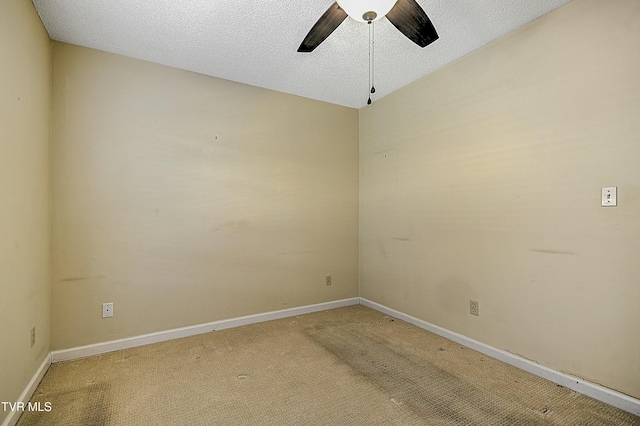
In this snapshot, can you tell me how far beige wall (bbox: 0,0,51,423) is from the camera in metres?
1.61

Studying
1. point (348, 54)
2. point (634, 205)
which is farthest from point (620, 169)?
point (348, 54)

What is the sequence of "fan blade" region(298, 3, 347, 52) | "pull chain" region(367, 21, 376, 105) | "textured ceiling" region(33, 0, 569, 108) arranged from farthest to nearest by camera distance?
1. "pull chain" region(367, 21, 376, 105)
2. "textured ceiling" region(33, 0, 569, 108)
3. "fan blade" region(298, 3, 347, 52)

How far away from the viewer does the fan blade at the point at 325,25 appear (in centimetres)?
166

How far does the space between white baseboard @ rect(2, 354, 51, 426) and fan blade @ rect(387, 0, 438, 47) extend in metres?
2.87

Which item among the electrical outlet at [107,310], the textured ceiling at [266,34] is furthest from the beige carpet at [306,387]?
the textured ceiling at [266,34]

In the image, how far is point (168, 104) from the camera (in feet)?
9.25

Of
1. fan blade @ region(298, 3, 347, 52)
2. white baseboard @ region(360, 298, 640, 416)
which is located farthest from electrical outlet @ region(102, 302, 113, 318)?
white baseboard @ region(360, 298, 640, 416)

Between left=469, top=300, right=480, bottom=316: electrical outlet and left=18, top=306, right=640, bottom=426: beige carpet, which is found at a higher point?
left=469, top=300, right=480, bottom=316: electrical outlet

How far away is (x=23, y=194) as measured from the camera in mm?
1873

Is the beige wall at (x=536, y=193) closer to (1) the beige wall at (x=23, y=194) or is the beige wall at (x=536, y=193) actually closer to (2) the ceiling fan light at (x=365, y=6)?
(2) the ceiling fan light at (x=365, y=6)

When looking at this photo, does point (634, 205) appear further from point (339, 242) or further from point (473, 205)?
point (339, 242)

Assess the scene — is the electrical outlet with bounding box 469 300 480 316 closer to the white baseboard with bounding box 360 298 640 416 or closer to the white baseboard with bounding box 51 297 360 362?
the white baseboard with bounding box 360 298 640 416

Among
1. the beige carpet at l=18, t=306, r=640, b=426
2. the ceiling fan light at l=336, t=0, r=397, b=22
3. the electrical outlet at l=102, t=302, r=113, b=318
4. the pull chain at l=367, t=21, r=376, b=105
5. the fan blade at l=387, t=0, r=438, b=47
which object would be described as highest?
the pull chain at l=367, t=21, r=376, b=105

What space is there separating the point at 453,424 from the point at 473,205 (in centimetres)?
163
